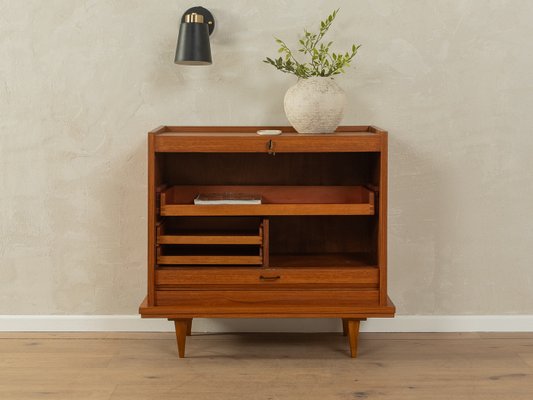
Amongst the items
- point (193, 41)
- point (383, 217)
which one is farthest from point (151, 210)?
point (383, 217)

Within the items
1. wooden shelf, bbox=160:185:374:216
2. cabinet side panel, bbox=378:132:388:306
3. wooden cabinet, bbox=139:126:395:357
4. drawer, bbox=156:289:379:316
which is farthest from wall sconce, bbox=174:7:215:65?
drawer, bbox=156:289:379:316

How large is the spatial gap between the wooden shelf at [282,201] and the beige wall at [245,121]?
0.75 ft

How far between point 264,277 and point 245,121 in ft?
2.08

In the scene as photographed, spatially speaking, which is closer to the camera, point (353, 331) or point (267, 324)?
point (353, 331)

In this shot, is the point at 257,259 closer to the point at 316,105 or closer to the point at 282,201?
the point at 282,201

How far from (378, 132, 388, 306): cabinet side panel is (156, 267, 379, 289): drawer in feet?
0.08

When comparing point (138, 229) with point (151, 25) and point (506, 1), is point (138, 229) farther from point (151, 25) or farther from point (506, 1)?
point (506, 1)

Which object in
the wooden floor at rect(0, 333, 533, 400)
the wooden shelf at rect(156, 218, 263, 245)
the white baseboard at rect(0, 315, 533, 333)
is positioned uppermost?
the wooden shelf at rect(156, 218, 263, 245)

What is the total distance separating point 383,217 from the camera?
256cm

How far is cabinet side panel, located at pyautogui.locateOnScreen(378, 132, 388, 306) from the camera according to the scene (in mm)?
2543

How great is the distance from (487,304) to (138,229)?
1370mm

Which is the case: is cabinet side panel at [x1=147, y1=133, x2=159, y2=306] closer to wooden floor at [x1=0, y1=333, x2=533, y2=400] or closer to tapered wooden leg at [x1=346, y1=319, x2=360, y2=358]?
wooden floor at [x1=0, y1=333, x2=533, y2=400]

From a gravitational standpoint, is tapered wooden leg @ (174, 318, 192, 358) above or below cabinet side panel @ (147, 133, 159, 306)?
below

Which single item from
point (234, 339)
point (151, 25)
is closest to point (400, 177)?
point (234, 339)
